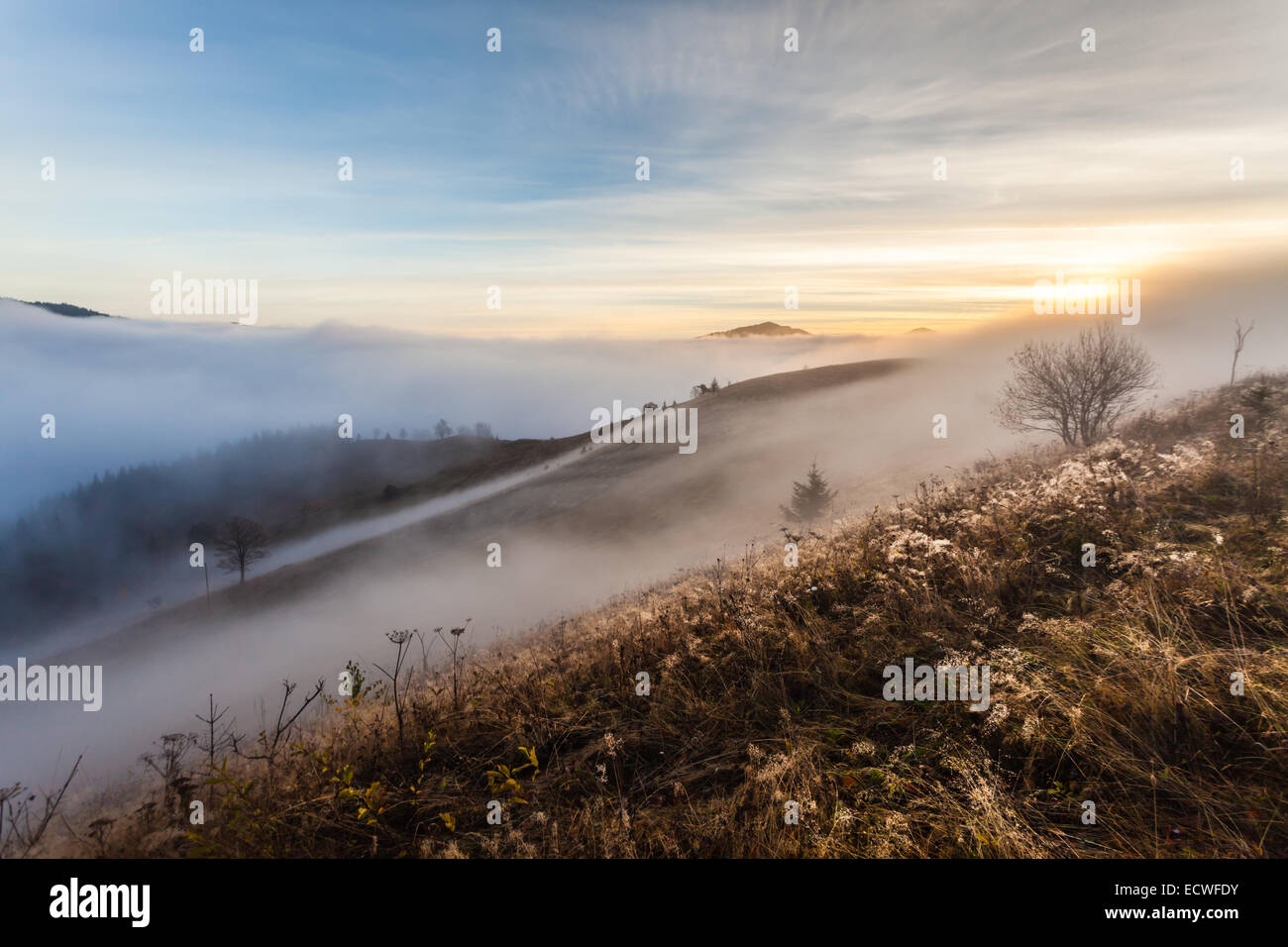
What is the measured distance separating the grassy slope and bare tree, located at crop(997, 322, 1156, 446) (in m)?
17.9

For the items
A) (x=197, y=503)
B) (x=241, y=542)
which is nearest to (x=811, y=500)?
(x=241, y=542)

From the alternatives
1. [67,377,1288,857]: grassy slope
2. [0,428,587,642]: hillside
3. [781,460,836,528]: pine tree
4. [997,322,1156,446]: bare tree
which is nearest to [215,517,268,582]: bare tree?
[0,428,587,642]: hillside

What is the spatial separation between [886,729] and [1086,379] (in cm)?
2419

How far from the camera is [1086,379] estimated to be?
2233cm

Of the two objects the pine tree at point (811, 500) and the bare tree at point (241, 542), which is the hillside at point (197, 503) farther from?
the pine tree at point (811, 500)

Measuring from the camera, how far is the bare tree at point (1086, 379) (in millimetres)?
21797

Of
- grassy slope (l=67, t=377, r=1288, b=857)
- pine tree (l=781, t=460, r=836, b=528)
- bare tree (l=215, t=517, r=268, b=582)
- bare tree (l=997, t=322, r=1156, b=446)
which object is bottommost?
bare tree (l=215, t=517, r=268, b=582)

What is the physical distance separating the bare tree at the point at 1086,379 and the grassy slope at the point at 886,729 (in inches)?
707

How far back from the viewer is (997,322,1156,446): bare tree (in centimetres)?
2180

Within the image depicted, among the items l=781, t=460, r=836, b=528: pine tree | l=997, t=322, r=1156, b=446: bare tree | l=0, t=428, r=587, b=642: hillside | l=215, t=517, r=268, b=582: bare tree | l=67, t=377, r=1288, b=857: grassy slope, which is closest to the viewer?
l=67, t=377, r=1288, b=857: grassy slope

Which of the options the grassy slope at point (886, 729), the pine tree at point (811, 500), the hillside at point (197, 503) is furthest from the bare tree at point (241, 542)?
the grassy slope at point (886, 729)

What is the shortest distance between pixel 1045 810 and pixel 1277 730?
169 centimetres

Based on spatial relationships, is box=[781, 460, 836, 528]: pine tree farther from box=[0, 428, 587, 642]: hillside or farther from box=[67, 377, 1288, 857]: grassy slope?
box=[0, 428, 587, 642]: hillside

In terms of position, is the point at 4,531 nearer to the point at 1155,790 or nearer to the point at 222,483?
the point at 222,483
